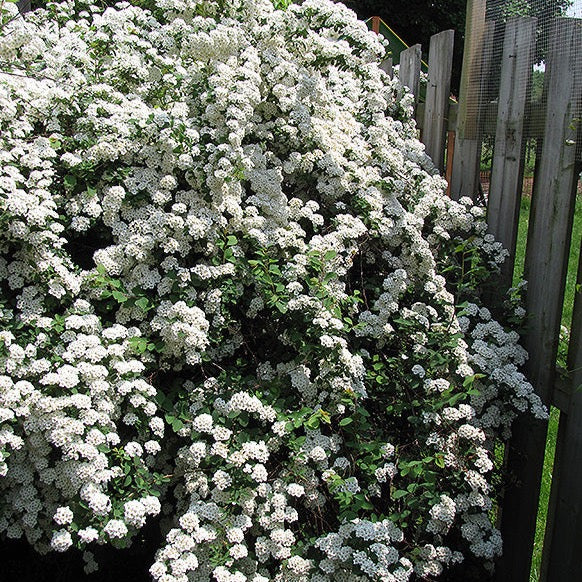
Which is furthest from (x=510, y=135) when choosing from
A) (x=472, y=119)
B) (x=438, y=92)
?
(x=438, y=92)

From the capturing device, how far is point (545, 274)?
8.87ft

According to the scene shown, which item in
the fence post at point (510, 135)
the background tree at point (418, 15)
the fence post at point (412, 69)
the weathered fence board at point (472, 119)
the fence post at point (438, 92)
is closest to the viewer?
the fence post at point (510, 135)

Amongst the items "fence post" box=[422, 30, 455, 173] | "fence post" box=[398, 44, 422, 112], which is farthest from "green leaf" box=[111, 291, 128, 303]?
"fence post" box=[398, 44, 422, 112]

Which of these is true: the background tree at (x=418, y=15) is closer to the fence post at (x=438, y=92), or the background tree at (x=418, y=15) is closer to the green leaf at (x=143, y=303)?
the fence post at (x=438, y=92)

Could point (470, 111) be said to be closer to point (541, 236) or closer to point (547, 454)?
point (541, 236)

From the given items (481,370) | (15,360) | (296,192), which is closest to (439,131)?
(296,192)

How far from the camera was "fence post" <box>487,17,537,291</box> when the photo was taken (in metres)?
2.82

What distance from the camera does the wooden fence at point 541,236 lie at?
2545mm

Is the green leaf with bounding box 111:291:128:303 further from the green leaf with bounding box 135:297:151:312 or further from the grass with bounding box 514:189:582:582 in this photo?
the grass with bounding box 514:189:582:582

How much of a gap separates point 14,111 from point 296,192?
128 centimetres

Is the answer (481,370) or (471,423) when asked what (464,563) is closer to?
(471,423)

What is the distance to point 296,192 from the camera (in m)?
3.21

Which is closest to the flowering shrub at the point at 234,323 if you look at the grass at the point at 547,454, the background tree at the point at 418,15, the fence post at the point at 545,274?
the fence post at the point at 545,274

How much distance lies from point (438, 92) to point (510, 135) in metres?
0.85
